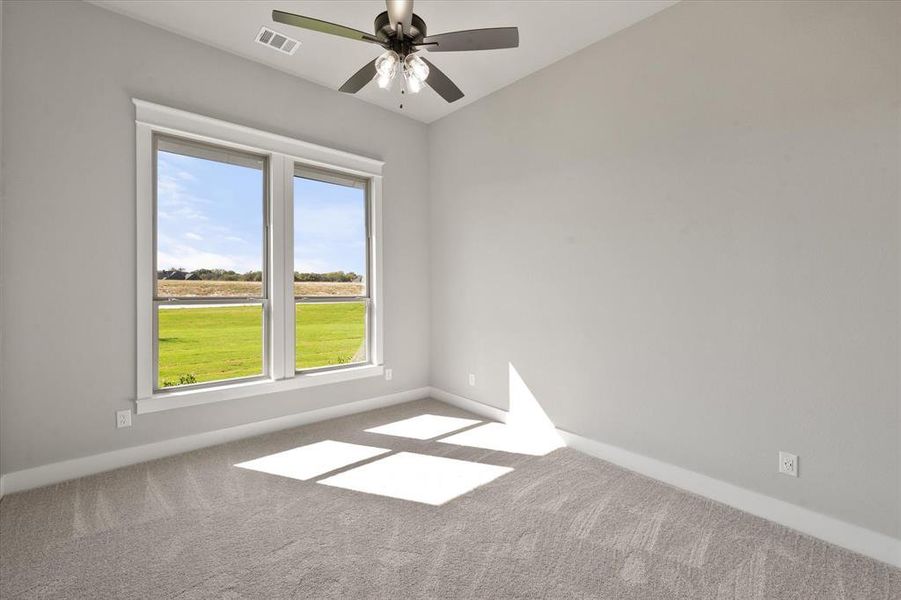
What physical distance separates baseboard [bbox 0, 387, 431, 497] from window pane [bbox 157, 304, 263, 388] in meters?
0.45

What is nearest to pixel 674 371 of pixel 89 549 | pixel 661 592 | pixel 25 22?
pixel 661 592

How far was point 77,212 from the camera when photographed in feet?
8.92

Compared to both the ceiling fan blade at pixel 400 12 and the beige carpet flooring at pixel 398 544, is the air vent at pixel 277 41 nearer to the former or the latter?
the ceiling fan blade at pixel 400 12

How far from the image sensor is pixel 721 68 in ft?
8.15

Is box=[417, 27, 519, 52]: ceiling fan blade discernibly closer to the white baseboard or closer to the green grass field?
the green grass field

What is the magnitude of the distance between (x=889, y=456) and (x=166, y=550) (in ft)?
11.7

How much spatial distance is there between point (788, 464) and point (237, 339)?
158 inches

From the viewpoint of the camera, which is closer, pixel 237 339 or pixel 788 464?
pixel 788 464

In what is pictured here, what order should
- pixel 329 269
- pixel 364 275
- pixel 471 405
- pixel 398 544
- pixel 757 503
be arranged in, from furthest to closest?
pixel 364 275
pixel 471 405
pixel 329 269
pixel 757 503
pixel 398 544

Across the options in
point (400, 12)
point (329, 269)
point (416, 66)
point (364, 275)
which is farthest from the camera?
point (364, 275)

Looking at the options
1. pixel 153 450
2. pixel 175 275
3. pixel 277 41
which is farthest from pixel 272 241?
pixel 153 450

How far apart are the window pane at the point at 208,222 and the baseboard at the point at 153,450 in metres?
1.14

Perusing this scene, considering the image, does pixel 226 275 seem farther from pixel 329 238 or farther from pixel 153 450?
pixel 153 450

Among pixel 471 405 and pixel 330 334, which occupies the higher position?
pixel 330 334
